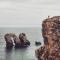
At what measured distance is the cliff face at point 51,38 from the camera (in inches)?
2153

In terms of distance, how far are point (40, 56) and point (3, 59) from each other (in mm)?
61955

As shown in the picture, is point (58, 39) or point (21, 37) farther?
point (21, 37)

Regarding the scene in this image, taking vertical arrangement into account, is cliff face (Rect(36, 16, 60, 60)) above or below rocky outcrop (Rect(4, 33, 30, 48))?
above

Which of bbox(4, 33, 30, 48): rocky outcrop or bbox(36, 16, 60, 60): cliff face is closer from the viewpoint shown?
bbox(36, 16, 60, 60): cliff face

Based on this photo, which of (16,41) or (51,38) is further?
(16,41)

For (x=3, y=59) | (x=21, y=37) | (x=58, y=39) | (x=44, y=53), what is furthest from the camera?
(x=21, y=37)

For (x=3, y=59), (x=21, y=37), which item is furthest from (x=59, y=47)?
(x=21, y=37)

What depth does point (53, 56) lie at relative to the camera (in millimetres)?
55375

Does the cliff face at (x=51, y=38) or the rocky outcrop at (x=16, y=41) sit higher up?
the cliff face at (x=51, y=38)

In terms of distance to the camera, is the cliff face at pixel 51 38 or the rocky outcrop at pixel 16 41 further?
the rocky outcrop at pixel 16 41

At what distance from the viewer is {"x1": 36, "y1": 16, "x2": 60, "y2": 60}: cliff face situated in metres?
54.7

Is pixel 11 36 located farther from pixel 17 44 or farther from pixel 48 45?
pixel 48 45

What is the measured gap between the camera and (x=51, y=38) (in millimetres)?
55812

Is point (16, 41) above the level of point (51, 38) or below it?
below
